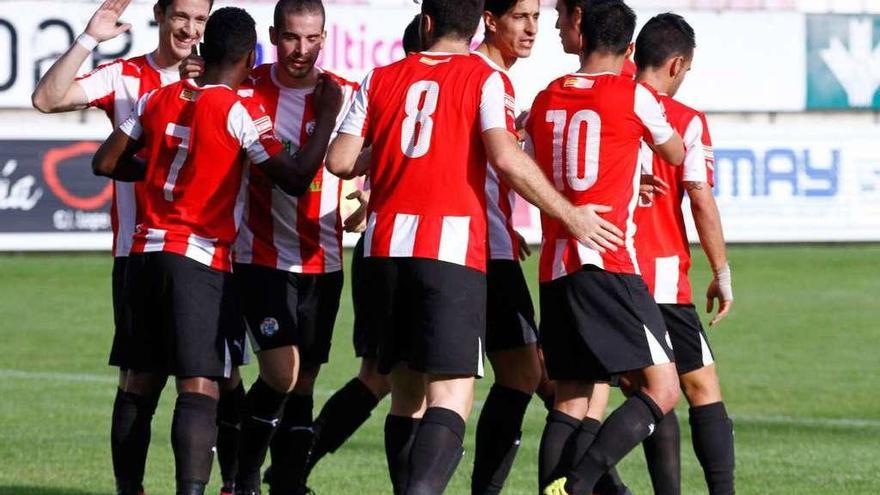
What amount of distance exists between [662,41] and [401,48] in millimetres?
18978

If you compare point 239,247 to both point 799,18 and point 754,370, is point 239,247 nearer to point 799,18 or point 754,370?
point 754,370

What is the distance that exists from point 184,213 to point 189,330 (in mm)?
463

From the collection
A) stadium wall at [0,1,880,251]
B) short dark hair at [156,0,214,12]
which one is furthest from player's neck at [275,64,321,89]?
stadium wall at [0,1,880,251]

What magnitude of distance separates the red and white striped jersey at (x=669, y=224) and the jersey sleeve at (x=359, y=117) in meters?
1.30

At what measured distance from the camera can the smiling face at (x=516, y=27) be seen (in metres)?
6.84

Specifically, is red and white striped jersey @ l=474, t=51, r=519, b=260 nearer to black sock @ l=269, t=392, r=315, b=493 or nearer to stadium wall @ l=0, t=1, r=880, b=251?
black sock @ l=269, t=392, r=315, b=493

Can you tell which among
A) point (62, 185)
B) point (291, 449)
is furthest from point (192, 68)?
point (62, 185)

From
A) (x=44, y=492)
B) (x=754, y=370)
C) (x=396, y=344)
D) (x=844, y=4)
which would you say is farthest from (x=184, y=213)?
(x=844, y=4)

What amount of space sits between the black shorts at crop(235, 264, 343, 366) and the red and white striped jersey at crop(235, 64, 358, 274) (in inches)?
2.1

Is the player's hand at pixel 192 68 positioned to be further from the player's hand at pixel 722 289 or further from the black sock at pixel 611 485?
the black sock at pixel 611 485

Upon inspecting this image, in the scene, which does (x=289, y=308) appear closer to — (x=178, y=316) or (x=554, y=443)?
(x=178, y=316)

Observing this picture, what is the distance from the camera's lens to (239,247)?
24.0 feet

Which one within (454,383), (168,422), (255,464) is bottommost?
(168,422)

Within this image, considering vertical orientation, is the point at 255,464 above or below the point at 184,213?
below
